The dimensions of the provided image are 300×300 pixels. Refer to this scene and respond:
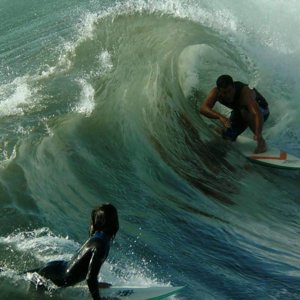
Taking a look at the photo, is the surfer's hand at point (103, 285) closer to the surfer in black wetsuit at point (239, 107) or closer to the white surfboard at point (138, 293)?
the white surfboard at point (138, 293)

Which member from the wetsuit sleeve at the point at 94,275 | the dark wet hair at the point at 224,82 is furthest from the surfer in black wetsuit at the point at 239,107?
the wetsuit sleeve at the point at 94,275

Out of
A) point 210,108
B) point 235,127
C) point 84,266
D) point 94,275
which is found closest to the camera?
point 94,275

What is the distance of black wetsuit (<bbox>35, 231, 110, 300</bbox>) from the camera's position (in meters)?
4.47

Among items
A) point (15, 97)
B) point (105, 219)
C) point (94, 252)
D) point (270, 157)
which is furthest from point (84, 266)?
point (15, 97)

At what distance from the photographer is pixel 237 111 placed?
861 centimetres

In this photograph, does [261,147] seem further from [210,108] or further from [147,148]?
[147,148]

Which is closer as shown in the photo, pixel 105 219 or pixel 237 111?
pixel 105 219

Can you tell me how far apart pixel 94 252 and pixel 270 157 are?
4.66 m

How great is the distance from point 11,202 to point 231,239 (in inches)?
86.2

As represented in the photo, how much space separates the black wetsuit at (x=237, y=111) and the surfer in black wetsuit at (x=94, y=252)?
14.1ft

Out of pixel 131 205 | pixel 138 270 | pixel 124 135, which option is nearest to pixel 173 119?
pixel 124 135

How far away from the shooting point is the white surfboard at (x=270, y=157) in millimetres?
8555

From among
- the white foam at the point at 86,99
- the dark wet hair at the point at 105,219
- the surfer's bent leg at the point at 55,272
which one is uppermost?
the white foam at the point at 86,99

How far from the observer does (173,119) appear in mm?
9641
